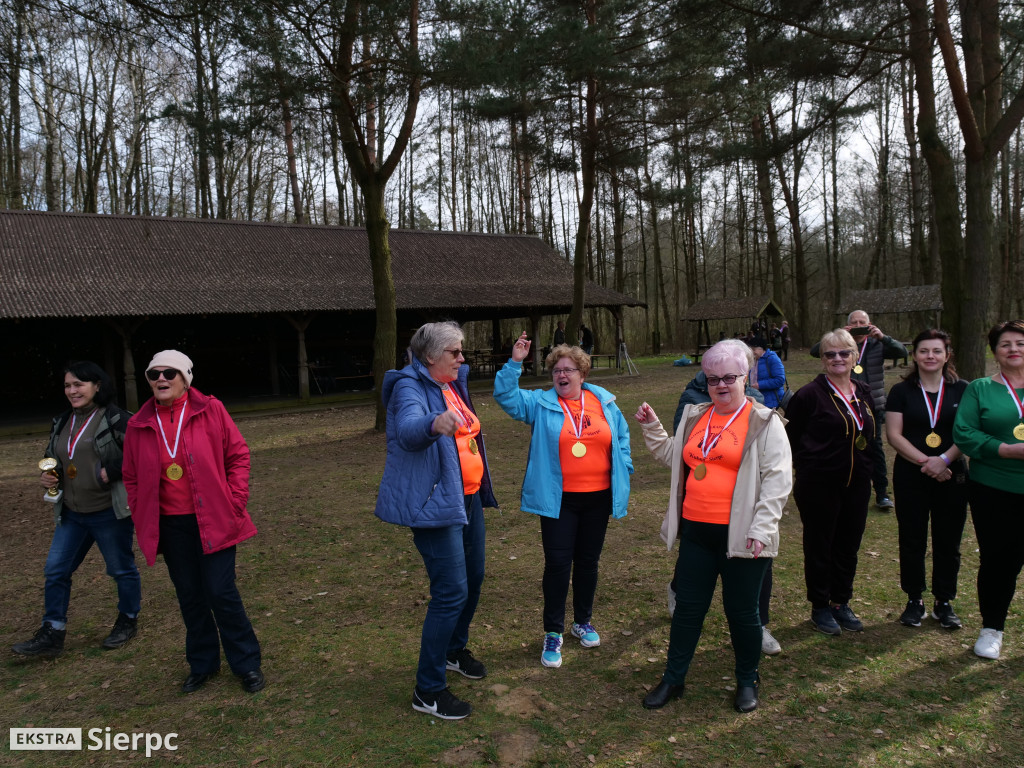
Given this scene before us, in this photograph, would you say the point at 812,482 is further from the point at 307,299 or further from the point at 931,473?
the point at 307,299

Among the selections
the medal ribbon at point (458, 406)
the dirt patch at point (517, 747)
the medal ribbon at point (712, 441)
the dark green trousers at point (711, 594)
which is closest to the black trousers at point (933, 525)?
the dark green trousers at point (711, 594)

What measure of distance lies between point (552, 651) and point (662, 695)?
62cm

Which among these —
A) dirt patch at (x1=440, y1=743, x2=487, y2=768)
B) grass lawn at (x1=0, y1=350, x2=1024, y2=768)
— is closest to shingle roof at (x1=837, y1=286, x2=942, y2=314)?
grass lawn at (x1=0, y1=350, x2=1024, y2=768)

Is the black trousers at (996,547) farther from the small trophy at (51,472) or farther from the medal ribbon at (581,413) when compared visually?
the small trophy at (51,472)

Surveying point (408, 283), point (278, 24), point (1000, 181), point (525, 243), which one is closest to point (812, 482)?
point (278, 24)

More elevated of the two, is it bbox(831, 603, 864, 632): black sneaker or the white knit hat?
the white knit hat

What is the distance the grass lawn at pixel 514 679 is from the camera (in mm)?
2844

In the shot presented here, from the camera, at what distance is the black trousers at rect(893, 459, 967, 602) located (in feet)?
12.1

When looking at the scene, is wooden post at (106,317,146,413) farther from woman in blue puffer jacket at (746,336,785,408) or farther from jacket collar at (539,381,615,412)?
jacket collar at (539,381,615,412)

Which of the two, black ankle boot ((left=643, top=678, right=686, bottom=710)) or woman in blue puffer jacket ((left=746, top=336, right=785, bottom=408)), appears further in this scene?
woman in blue puffer jacket ((left=746, top=336, right=785, bottom=408))

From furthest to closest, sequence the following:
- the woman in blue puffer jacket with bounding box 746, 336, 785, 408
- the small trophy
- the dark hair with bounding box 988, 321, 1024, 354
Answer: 1. the woman in blue puffer jacket with bounding box 746, 336, 785, 408
2. the small trophy
3. the dark hair with bounding box 988, 321, 1024, 354

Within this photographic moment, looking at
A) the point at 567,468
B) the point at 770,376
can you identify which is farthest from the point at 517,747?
the point at 770,376

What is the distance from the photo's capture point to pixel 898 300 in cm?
2436

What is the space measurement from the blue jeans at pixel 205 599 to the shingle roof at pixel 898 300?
2439 cm
